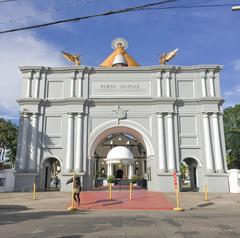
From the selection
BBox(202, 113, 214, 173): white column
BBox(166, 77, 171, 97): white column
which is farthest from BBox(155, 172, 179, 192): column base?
BBox(166, 77, 171, 97): white column

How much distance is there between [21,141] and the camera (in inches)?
1109

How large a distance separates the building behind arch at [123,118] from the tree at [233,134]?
18.2m

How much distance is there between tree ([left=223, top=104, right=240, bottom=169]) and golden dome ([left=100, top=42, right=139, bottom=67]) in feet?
61.6

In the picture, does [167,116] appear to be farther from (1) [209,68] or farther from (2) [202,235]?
(2) [202,235]

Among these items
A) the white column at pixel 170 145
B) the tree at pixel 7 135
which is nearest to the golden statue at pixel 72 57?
the white column at pixel 170 145

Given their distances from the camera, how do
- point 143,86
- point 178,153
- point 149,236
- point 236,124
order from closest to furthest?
1. point 149,236
2. point 178,153
3. point 143,86
4. point 236,124

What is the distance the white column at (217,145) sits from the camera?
27141 mm

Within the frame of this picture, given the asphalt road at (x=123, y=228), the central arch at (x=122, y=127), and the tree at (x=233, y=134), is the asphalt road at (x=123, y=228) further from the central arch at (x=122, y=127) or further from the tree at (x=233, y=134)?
the tree at (x=233, y=134)

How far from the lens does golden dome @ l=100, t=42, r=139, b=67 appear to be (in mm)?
36812

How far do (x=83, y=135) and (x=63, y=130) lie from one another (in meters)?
2.08

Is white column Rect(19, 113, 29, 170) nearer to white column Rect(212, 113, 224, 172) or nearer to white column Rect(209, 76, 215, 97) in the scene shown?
white column Rect(212, 113, 224, 172)

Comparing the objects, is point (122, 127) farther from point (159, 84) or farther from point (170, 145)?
point (159, 84)

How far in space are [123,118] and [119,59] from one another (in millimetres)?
10889

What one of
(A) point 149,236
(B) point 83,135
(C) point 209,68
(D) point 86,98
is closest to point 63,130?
(B) point 83,135
